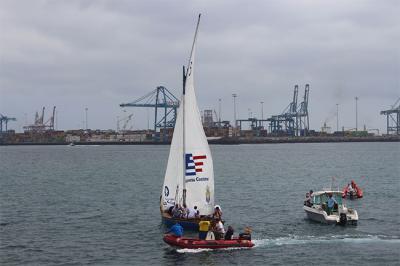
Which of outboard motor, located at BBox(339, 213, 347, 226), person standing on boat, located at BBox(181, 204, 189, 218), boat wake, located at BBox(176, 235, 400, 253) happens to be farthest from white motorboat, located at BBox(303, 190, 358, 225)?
person standing on boat, located at BBox(181, 204, 189, 218)

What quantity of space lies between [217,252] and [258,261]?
7.91 feet

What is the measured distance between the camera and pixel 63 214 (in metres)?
47.3

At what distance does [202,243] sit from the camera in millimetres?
31547

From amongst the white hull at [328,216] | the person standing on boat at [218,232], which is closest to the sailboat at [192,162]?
the person standing on boat at [218,232]

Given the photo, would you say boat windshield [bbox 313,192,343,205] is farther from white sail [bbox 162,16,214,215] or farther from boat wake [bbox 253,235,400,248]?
white sail [bbox 162,16,214,215]

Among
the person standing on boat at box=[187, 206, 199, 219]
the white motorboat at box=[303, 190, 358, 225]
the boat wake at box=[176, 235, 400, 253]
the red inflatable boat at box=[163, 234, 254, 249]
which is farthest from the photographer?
the white motorboat at box=[303, 190, 358, 225]

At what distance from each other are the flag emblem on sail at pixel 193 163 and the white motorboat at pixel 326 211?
937cm

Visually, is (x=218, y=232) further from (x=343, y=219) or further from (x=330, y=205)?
(x=330, y=205)

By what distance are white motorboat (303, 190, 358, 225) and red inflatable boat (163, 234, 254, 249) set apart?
9.45 metres

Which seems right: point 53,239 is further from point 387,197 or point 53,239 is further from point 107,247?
point 387,197

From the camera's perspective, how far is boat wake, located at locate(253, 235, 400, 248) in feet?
112

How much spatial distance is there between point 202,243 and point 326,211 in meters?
12.6

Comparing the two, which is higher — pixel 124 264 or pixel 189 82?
pixel 189 82

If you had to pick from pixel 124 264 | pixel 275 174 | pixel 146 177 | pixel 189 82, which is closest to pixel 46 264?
pixel 124 264
